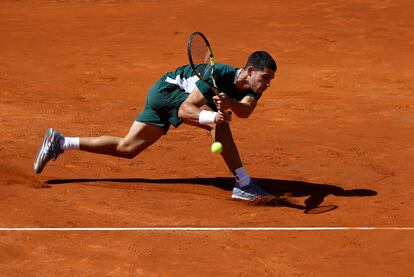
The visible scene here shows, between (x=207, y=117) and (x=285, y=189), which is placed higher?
(x=207, y=117)

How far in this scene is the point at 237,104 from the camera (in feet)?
29.3

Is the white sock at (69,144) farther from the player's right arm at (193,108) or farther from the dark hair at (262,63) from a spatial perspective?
the dark hair at (262,63)

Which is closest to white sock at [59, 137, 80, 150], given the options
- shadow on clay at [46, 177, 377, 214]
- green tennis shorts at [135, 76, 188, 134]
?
shadow on clay at [46, 177, 377, 214]

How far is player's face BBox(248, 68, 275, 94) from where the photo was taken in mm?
9227

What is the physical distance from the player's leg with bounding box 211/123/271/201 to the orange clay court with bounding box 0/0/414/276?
15 centimetres

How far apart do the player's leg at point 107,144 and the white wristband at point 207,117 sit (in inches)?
34.3

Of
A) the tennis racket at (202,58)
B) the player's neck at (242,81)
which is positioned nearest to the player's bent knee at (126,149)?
the tennis racket at (202,58)

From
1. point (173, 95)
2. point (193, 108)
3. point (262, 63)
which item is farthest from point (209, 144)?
point (262, 63)

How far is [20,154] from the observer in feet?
35.6

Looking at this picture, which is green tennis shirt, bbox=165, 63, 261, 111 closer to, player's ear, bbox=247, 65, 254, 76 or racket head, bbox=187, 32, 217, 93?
racket head, bbox=187, 32, 217, 93

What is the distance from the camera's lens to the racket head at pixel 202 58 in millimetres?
9234

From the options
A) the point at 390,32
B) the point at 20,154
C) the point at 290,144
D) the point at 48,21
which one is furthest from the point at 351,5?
the point at 20,154

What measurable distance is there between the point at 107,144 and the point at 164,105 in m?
0.72

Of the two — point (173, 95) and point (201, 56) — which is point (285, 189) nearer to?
point (173, 95)
